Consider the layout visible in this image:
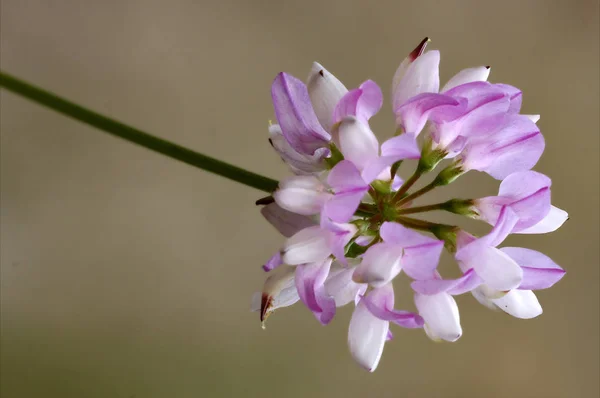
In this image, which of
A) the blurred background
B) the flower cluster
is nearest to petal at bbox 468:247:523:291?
the flower cluster

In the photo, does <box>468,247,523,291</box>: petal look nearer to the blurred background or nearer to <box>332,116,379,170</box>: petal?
<box>332,116,379,170</box>: petal

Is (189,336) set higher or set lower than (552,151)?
lower

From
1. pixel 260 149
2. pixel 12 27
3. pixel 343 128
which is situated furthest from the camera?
pixel 260 149

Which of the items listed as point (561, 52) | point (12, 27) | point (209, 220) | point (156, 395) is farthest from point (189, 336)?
point (561, 52)

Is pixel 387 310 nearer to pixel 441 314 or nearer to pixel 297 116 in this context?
pixel 441 314

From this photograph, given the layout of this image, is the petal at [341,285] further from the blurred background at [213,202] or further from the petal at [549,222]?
the blurred background at [213,202]

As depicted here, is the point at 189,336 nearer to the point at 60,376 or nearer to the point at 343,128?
the point at 60,376

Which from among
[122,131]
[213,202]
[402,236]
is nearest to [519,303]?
[402,236]
